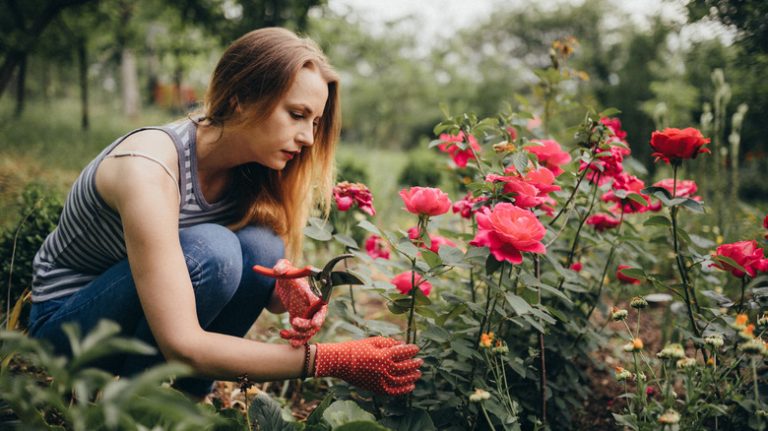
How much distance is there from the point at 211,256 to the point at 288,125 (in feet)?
1.28

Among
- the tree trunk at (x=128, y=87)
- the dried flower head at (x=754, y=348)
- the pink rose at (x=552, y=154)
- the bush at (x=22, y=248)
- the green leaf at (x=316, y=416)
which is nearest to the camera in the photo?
the dried flower head at (x=754, y=348)

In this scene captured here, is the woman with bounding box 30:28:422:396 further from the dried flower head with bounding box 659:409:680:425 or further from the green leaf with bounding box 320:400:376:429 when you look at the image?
the dried flower head with bounding box 659:409:680:425

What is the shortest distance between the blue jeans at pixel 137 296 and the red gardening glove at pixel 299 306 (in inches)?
6.4

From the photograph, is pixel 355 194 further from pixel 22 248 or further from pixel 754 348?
pixel 22 248

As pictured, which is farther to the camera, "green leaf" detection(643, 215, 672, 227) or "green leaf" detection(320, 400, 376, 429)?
"green leaf" detection(643, 215, 672, 227)

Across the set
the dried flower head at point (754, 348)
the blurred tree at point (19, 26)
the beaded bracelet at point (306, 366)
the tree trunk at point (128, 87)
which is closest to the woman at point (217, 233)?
the beaded bracelet at point (306, 366)

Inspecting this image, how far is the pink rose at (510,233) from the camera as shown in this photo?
95 centimetres

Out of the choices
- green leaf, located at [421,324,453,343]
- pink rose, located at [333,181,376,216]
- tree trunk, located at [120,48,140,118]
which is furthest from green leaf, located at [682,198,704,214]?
tree trunk, located at [120,48,140,118]

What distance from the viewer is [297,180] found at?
1616 mm

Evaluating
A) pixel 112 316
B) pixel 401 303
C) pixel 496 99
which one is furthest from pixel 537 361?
pixel 496 99

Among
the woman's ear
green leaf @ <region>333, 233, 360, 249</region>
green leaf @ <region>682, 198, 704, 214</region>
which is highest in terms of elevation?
the woman's ear

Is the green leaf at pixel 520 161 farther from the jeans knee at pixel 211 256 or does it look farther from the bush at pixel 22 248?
the bush at pixel 22 248

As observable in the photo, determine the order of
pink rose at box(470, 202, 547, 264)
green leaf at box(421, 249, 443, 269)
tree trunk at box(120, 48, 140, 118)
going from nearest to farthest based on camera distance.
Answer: pink rose at box(470, 202, 547, 264)
green leaf at box(421, 249, 443, 269)
tree trunk at box(120, 48, 140, 118)

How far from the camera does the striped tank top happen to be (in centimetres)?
128
